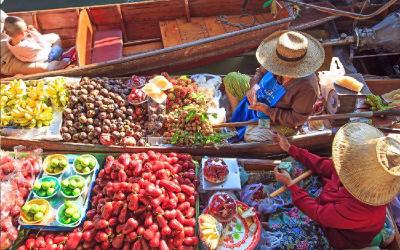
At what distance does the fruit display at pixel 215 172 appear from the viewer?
12.2 ft

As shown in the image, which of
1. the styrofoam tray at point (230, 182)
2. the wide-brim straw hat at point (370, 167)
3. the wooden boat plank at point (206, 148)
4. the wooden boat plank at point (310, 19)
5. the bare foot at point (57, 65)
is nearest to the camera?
the wide-brim straw hat at point (370, 167)

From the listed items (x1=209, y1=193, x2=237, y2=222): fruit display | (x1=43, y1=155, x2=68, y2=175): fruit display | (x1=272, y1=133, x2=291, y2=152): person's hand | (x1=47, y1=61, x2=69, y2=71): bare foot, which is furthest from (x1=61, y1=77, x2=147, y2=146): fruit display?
(x1=272, y1=133, x2=291, y2=152): person's hand

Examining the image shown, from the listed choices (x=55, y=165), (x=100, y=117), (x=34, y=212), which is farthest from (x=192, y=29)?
(x=34, y=212)

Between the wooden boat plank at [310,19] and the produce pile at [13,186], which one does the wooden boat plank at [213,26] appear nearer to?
the wooden boat plank at [310,19]

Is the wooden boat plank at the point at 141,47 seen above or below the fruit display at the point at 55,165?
above

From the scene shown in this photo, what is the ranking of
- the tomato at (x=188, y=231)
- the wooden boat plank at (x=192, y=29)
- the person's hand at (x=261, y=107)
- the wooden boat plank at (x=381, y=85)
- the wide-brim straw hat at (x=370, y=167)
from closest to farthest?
the wide-brim straw hat at (x=370, y=167)
the tomato at (x=188, y=231)
the person's hand at (x=261, y=107)
the wooden boat plank at (x=381, y=85)
the wooden boat plank at (x=192, y=29)

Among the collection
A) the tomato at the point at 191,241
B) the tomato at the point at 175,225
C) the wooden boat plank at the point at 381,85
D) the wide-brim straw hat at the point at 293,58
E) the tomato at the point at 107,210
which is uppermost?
the wide-brim straw hat at the point at 293,58

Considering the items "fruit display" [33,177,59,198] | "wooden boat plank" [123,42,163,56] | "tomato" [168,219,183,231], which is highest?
"wooden boat plank" [123,42,163,56]

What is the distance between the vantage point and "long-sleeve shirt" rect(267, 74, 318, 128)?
12.0 ft

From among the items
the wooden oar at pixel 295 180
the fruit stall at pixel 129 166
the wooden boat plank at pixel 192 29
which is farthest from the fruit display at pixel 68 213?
the wooden boat plank at pixel 192 29

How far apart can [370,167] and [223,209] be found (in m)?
1.28

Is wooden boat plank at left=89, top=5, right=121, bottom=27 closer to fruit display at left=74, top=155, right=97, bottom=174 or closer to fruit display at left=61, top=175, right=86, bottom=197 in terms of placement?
fruit display at left=74, top=155, right=97, bottom=174

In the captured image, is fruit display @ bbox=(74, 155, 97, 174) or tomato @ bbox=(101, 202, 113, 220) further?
fruit display @ bbox=(74, 155, 97, 174)

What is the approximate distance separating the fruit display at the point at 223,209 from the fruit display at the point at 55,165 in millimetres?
1519
